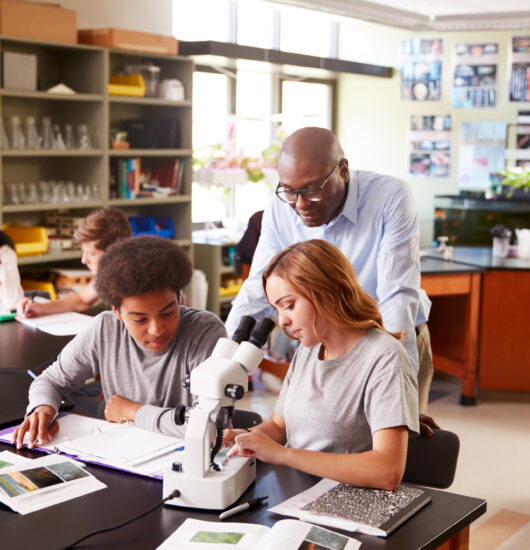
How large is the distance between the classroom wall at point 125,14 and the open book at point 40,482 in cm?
414

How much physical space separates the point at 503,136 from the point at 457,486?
195 inches

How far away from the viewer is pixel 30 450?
74.1 inches

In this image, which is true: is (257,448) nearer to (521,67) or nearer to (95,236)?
(95,236)

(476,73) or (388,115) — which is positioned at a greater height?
(476,73)

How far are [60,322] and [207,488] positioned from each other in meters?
1.97

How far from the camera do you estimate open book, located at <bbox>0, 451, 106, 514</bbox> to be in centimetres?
159

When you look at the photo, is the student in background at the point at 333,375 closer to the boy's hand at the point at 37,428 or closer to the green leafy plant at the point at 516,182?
the boy's hand at the point at 37,428

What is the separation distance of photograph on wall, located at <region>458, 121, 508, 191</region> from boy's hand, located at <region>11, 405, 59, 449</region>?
6367 millimetres

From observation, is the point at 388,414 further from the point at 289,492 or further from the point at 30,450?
the point at 30,450

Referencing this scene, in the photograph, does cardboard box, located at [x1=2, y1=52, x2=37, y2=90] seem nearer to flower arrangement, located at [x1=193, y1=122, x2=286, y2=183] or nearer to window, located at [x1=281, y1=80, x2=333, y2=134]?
flower arrangement, located at [x1=193, y1=122, x2=286, y2=183]

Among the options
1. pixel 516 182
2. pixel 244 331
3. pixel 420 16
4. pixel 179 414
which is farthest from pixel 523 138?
pixel 179 414

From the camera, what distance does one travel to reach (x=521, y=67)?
761 centimetres

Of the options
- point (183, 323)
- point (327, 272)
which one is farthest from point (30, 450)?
point (327, 272)

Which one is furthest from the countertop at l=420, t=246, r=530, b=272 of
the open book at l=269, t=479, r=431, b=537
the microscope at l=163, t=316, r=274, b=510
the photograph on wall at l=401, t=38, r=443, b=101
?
the microscope at l=163, t=316, r=274, b=510
